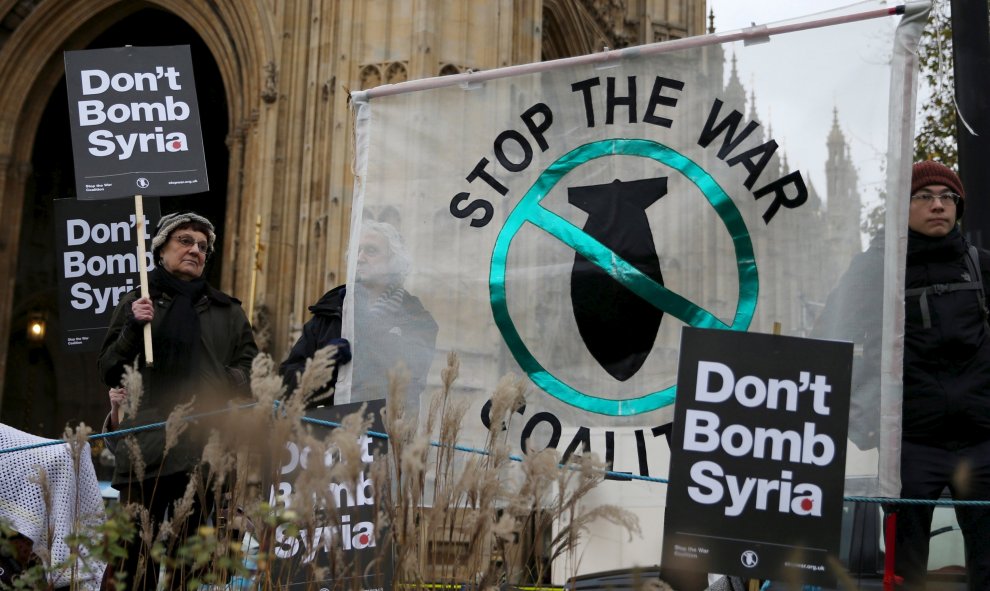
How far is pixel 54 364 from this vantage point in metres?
24.2

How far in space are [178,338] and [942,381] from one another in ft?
9.68

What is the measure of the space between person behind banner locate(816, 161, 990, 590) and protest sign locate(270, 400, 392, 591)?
64.7 inches

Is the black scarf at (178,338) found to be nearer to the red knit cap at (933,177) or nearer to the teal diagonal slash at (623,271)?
the teal diagonal slash at (623,271)

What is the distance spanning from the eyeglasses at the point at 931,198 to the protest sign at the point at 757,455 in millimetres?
1072

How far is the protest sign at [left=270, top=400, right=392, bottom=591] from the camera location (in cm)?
317

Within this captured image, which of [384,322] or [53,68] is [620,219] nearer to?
[384,322]

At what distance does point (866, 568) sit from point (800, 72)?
2697 millimetres

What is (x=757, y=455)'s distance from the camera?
384cm

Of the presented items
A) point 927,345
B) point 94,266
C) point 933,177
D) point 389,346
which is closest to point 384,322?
point 389,346

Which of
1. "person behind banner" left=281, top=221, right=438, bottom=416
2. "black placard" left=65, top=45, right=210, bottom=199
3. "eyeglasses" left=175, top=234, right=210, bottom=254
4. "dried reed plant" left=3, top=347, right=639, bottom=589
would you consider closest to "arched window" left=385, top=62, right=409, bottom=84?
"black placard" left=65, top=45, right=210, bottom=199

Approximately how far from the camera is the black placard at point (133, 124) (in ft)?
19.9

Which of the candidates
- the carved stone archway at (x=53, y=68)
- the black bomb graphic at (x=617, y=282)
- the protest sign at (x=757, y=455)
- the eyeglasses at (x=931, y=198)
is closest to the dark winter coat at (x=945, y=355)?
the eyeglasses at (x=931, y=198)

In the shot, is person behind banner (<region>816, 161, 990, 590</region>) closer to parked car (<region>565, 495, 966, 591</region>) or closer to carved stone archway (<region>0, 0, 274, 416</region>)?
parked car (<region>565, 495, 966, 591</region>)

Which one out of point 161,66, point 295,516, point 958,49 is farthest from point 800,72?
point 161,66
